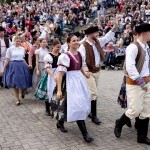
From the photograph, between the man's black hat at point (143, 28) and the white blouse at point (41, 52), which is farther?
the white blouse at point (41, 52)

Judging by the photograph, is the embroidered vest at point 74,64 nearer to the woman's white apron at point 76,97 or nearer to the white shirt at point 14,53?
the woman's white apron at point 76,97

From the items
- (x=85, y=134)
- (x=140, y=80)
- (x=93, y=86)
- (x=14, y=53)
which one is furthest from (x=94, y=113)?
(x=14, y=53)

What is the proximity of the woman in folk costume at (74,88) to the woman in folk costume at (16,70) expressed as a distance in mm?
2722

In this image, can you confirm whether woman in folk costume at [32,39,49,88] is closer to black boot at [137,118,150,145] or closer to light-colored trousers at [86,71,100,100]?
light-colored trousers at [86,71,100,100]

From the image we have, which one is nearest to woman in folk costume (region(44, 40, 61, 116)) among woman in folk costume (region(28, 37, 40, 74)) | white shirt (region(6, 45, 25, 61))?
white shirt (region(6, 45, 25, 61))

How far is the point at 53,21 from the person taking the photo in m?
23.6

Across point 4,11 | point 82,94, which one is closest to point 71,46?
point 82,94

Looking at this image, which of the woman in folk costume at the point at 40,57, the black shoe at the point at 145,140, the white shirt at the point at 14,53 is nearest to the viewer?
the black shoe at the point at 145,140

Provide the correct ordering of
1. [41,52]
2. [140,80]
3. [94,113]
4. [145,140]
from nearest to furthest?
[140,80]
[145,140]
[94,113]
[41,52]

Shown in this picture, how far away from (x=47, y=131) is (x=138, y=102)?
170 centimetres

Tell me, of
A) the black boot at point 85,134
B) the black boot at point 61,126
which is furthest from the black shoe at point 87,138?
the black boot at point 61,126

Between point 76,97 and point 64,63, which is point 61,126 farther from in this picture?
point 64,63

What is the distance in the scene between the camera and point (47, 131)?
6270 millimetres

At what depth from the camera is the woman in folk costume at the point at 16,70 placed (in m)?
8.30
